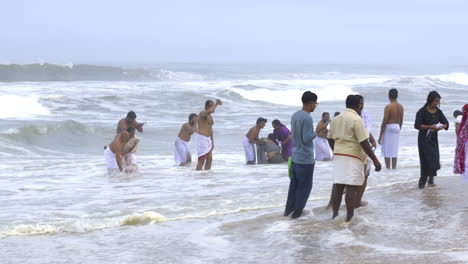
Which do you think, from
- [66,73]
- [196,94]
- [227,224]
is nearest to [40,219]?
→ [227,224]

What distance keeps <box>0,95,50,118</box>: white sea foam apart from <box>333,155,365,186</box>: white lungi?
23.1 m

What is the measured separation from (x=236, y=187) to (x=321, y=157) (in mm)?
4090

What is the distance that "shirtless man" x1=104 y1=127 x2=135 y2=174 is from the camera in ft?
41.6

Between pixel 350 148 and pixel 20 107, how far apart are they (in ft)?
85.5

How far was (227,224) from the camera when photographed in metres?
8.35

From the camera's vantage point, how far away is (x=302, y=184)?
319 inches

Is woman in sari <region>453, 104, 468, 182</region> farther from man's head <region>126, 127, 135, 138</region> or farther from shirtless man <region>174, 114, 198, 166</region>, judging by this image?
shirtless man <region>174, 114, 198, 166</region>

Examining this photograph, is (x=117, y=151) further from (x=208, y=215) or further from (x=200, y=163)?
(x=208, y=215)

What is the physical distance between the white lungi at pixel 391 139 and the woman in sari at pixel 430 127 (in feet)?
9.76

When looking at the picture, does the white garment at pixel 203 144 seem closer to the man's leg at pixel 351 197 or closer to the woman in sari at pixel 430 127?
the woman in sari at pixel 430 127

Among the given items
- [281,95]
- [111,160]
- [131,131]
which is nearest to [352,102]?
[131,131]

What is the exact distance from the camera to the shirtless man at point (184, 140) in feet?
49.3

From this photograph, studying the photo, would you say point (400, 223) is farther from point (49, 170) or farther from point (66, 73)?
point (66, 73)

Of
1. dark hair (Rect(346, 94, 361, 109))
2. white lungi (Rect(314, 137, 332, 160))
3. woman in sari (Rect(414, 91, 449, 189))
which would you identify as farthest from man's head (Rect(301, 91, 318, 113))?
white lungi (Rect(314, 137, 332, 160))
